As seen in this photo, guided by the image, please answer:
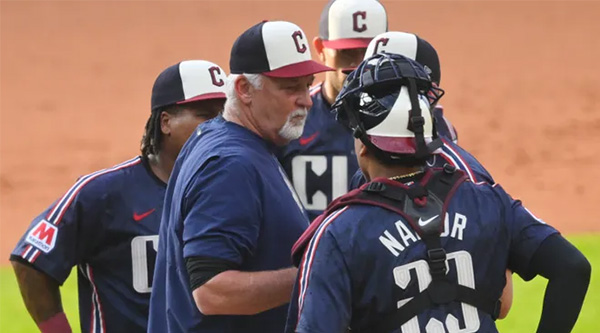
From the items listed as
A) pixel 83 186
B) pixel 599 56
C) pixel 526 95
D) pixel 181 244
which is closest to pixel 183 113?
pixel 83 186

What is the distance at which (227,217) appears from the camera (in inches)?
135

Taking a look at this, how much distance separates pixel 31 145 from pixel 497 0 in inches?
399

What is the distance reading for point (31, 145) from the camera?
634 inches

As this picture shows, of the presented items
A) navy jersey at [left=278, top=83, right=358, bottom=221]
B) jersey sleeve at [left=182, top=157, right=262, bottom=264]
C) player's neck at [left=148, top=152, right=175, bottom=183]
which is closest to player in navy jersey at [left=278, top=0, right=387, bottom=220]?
navy jersey at [left=278, top=83, right=358, bottom=221]

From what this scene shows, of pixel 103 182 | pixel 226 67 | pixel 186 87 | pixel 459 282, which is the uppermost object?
pixel 186 87

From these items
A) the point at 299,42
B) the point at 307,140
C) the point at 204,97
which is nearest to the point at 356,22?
the point at 307,140

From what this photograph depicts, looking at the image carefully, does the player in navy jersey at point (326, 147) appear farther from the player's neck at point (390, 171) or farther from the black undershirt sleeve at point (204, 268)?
the player's neck at point (390, 171)

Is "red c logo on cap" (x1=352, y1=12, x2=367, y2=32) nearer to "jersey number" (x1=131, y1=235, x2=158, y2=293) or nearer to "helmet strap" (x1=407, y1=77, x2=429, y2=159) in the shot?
"jersey number" (x1=131, y1=235, x2=158, y2=293)

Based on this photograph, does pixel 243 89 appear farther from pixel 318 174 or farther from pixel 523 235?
pixel 318 174

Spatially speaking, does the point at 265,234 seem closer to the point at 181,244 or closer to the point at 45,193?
the point at 181,244

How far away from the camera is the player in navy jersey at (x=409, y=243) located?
3016 mm

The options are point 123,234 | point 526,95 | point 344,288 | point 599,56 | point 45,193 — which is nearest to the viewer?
point 344,288

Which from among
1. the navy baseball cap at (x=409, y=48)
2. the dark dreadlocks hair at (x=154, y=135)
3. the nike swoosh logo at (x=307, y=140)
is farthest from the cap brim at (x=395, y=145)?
the nike swoosh logo at (x=307, y=140)

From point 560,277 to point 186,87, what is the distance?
218cm
